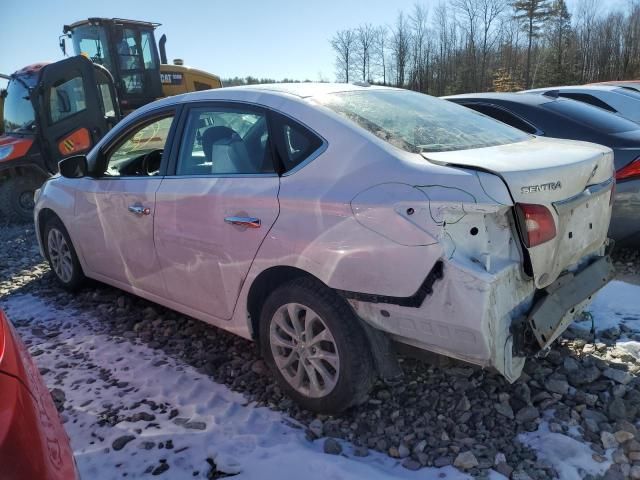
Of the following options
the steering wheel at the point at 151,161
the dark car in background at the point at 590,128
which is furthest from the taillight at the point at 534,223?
the steering wheel at the point at 151,161

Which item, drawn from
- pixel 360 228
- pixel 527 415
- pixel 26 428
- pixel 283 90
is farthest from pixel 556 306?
pixel 26 428

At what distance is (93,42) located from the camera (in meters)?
11.1

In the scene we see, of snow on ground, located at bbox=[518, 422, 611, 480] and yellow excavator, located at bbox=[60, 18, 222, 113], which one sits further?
yellow excavator, located at bbox=[60, 18, 222, 113]

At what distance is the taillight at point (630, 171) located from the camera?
4.27 m

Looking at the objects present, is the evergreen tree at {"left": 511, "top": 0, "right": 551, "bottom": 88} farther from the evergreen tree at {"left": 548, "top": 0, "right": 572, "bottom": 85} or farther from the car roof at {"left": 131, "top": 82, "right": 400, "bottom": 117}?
the car roof at {"left": 131, "top": 82, "right": 400, "bottom": 117}

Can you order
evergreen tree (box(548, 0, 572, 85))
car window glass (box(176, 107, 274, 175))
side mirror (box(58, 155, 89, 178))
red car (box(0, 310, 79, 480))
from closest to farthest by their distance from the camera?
red car (box(0, 310, 79, 480))
car window glass (box(176, 107, 274, 175))
side mirror (box(58, 155, 89, 178))
evergreen tree (box(548, 0, 572, 85))

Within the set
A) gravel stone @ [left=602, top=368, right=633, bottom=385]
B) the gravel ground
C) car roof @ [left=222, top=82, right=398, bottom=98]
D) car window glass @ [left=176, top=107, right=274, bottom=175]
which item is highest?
car roof @ [left=222, top=82, right=398, bottom=98]

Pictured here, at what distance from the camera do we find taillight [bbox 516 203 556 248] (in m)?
2.11

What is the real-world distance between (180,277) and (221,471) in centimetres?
133

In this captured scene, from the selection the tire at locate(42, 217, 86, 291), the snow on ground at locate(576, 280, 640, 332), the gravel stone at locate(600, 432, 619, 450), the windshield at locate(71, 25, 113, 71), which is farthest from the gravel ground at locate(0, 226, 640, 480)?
the windshield at locate(71, 25, 113, 71)

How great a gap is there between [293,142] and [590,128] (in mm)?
3233

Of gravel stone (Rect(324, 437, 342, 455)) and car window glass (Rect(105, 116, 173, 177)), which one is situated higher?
car window glass (Rect(105, 116, 173, 177))

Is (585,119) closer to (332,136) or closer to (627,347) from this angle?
(627,347)

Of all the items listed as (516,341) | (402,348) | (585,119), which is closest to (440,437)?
(402,348)
